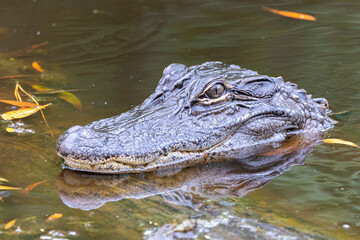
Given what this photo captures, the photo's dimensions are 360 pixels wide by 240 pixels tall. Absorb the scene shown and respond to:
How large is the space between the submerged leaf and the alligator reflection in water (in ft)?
5.68

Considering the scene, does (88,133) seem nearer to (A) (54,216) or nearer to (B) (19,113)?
(A) (54,216)

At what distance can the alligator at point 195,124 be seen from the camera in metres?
4.49

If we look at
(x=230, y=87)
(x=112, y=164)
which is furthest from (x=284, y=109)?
(x=112, y=164)

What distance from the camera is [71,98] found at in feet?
21.2

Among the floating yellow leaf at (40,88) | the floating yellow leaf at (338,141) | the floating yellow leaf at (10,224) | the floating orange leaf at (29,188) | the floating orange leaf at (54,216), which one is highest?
the floating yellow leaf at (40,88)

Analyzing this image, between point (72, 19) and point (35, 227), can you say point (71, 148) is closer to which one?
point (35, 227)

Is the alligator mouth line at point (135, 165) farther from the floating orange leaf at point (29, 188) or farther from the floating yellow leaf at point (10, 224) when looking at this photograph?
the floating yellow leaf at point (10, 224)

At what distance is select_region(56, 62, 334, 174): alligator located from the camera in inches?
177

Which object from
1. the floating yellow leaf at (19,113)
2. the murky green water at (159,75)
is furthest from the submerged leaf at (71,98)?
the floating yellow leaf at (19,113)

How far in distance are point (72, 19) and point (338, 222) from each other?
7379mm

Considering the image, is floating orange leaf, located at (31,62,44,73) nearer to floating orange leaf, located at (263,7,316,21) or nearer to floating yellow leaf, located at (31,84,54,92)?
floating yellow leaf, located at (31,84,54,92)

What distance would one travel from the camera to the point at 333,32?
856 cm

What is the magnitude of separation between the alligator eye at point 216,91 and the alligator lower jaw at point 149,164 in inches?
23.0

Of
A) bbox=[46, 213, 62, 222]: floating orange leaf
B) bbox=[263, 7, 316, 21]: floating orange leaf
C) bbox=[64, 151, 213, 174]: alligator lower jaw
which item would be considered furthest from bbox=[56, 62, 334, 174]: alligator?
bbox=[263, 7, 316, 21]: floating orange leaf
